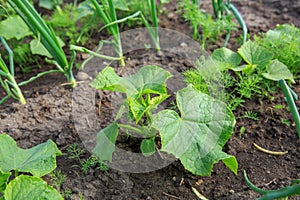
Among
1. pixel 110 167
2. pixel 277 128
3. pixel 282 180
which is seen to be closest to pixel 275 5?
pixel 277 128

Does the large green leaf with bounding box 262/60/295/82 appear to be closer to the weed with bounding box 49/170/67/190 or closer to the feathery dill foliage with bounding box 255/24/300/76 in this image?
the feathery dill foliage with bounding box 255/24/300/76

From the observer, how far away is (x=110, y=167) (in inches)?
58.4

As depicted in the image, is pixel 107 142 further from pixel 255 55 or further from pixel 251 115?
pixel 255 55

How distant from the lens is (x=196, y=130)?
133cm

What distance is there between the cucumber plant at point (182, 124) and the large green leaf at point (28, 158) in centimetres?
17

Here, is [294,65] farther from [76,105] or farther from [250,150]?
[76,105]

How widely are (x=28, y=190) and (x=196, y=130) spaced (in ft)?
1.84

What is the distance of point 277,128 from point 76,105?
2.79ft

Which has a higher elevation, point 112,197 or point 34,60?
point 34,60

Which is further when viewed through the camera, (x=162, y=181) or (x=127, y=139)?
(x=127, y=139)

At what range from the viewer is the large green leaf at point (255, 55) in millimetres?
1672

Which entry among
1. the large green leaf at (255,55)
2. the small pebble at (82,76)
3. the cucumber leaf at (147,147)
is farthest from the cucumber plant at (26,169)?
the large green leaf at (255,55)

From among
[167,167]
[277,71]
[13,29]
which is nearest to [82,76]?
[13,29]

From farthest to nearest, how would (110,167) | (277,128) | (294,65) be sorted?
(294,65), (277,128), (110,167)
